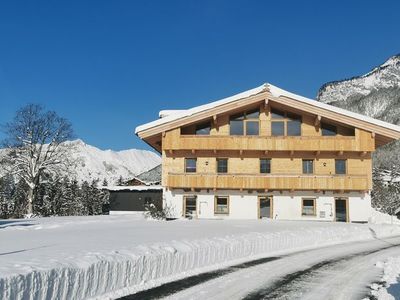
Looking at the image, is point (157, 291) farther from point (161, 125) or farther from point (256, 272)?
point (161, 125)

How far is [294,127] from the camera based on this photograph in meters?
33.0

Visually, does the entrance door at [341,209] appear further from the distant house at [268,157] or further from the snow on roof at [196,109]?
the snow on roof at [196,109]

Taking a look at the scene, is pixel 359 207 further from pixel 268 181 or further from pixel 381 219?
pixel 268 181

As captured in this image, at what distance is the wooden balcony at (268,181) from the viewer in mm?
31125

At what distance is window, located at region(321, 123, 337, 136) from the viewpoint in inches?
1296

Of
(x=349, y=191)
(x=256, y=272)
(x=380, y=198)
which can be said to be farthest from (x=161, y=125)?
(x=380, y=198)

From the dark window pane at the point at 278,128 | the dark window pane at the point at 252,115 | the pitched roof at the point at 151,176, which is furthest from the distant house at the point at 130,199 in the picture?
the pitched roof at the point at 151,176

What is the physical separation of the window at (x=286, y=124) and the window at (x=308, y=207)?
473cm

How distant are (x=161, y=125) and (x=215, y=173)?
4.89m

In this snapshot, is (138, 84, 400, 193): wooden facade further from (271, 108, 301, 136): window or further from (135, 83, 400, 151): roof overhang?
(271, 108, 301, 136): window

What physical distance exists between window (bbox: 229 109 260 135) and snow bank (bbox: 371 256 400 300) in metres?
18.8

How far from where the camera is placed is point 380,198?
59531 millimetres

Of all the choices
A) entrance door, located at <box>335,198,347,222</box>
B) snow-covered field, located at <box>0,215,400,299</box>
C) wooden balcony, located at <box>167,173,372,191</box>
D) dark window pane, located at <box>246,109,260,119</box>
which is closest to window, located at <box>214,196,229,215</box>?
wooden balcony, located at <box>167,173,372,191</box>

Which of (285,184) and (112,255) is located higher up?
(285,184)
